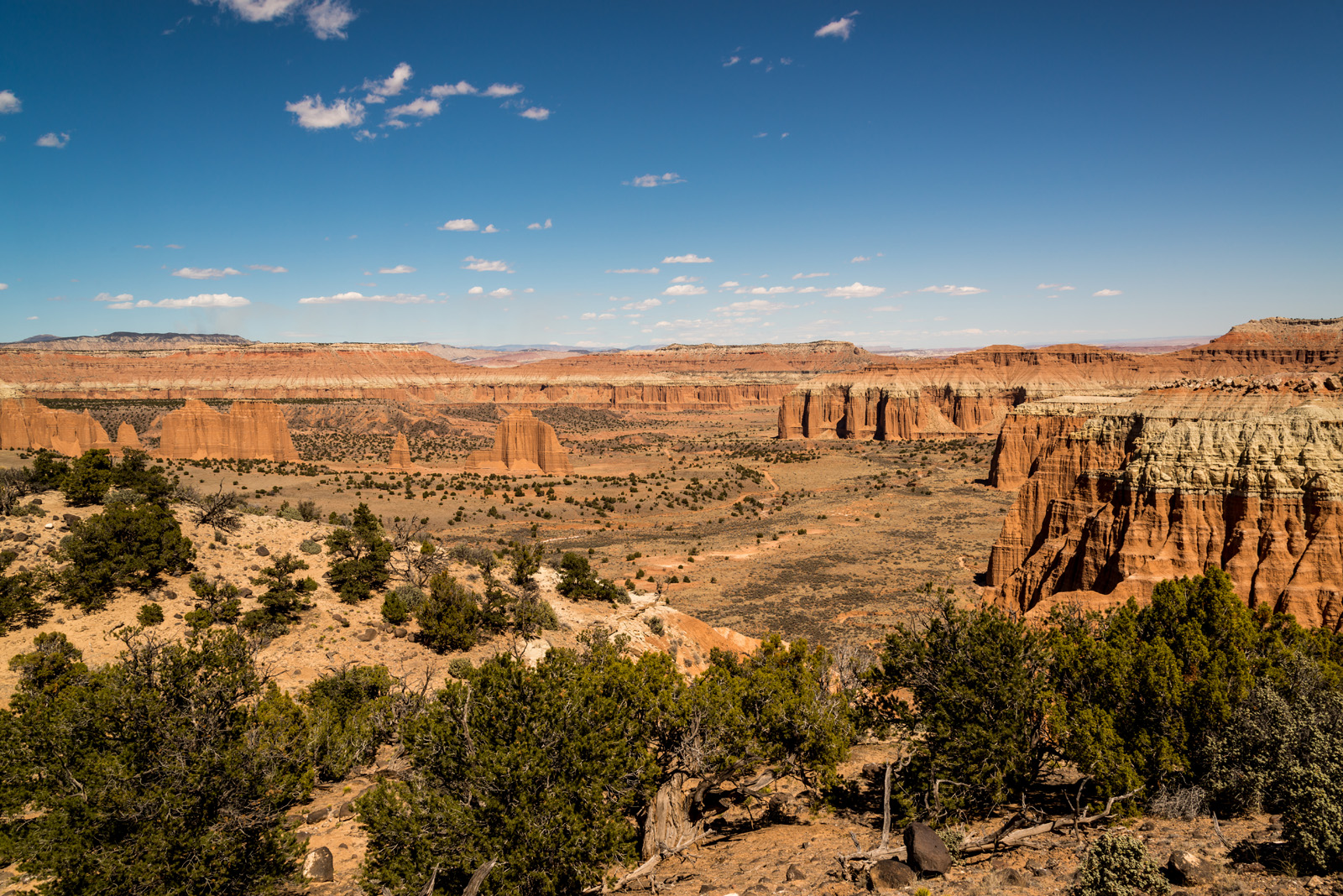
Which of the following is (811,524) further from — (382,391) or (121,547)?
(382,391)

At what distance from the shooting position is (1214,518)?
23.6 meters

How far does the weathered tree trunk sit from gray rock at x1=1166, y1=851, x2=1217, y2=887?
24.4 ft

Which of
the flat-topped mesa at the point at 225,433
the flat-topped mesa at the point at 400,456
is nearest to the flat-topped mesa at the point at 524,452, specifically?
the flat-topped mesa at the point at 400,456

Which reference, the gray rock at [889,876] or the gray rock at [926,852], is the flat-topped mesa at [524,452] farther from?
the gray rock at [889,876]

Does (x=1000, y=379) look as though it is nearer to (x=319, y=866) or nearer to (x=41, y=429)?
(x=319, y=866)

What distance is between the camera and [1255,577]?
21.9 m

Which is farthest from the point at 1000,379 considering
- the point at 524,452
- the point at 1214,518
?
the point at 1214,518

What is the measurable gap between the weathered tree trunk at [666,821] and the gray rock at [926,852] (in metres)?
4.04

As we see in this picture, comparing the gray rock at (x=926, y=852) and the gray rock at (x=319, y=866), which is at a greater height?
the gray rock at (x=926, y=852)

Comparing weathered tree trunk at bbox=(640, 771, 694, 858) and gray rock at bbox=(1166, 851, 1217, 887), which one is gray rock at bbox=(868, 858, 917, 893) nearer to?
gray rock at bbox=(1166, 851, 1217, 887)

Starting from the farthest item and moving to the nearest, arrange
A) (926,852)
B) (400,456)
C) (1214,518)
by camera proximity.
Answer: (400,456), (1214,518), (926,852)

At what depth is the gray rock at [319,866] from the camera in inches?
456

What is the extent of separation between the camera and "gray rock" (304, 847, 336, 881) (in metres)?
11.6

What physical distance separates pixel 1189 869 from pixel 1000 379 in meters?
133
